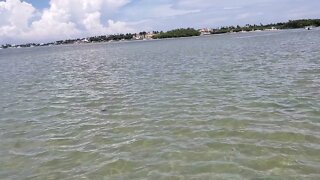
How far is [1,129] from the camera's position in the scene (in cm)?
1697

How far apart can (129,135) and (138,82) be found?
15.0m

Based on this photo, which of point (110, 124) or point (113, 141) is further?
point (110, 124)

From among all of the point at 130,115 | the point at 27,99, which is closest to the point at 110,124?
the point at 130,115

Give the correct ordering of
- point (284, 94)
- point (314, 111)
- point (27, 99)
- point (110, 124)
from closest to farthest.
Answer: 1. point (314, 111)
2. point (110, 124)
3. point (284, 94)
4. point (27, 99)

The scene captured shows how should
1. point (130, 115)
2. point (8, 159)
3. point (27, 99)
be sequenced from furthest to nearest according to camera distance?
point (27, 99), point (130, 115), point (8, 159)

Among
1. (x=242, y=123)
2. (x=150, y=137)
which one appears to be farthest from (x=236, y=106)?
(x=150, y=137)

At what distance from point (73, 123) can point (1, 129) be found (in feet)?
10.5

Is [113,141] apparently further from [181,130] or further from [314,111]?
[314,111]

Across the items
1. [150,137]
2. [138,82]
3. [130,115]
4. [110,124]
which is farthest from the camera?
[138,82]

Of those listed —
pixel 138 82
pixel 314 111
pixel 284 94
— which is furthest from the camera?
pixel 138 82

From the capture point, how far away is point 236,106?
16844mm

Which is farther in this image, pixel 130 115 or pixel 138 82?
pixel 138 82

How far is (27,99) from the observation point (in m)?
25.2

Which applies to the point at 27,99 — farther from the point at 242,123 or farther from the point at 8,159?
the point at 242,123
